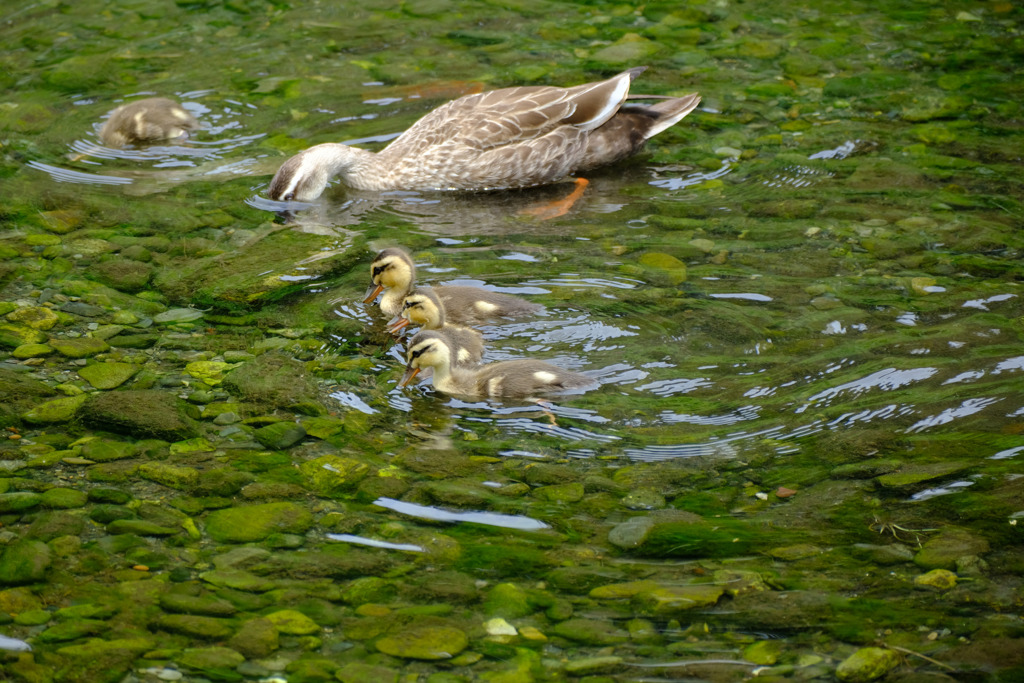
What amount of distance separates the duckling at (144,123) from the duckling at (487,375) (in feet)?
14.8

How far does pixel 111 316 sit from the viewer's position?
669 centimetres

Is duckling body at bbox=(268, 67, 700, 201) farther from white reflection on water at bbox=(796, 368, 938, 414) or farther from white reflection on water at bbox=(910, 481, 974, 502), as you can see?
white reflection on water at bbox=(910, 481, 974, 502)

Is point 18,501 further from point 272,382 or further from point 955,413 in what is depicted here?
point 955,413

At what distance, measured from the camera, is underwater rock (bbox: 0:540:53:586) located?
4.34 meters

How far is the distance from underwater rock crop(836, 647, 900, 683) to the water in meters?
0.07

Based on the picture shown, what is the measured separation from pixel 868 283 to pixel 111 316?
484 centimetres

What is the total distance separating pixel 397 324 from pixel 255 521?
2.08m

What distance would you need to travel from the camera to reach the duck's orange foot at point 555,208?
8451 millimetres

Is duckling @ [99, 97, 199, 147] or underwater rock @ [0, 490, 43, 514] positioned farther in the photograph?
duckling @ [99, 97, 199, 147]

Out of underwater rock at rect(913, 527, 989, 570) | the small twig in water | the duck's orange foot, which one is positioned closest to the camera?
the small twig in water

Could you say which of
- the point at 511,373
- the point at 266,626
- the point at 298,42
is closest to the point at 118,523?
the point at 266,626

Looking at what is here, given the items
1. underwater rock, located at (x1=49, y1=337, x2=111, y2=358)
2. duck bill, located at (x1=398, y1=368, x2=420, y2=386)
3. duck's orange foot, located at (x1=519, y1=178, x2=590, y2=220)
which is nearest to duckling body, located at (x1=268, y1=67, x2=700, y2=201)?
duck's orange foot, located at (x1=519, y1=178, x2=590, y2=220)

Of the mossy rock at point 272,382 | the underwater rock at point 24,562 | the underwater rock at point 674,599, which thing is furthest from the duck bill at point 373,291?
the underwater rock at point 674,599

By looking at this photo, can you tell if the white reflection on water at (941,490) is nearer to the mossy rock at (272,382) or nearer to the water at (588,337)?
the water at (588,337)
